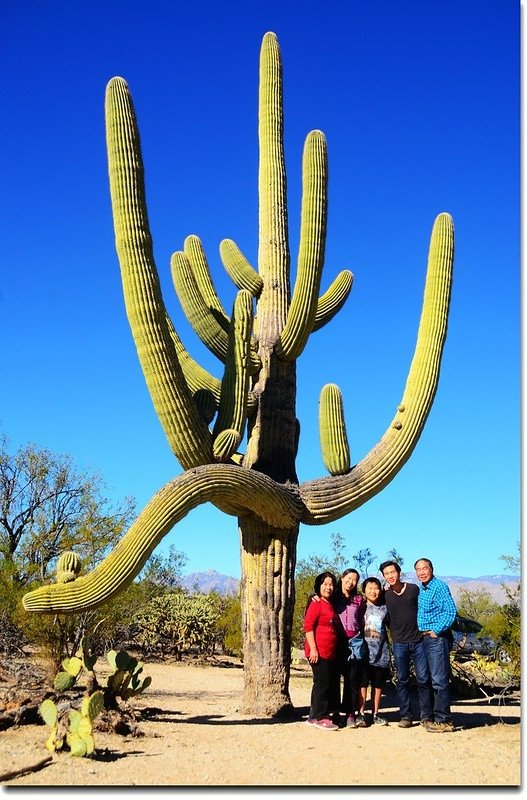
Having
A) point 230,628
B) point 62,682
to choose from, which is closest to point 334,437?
point 62,682

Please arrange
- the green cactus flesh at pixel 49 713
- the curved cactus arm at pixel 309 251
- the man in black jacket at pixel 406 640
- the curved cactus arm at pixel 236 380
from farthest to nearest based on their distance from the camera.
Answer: the curved cactus arm at pixel 309 251, the curved cactus arm at pixel 236 380, the man in black jacket at pixel 406 640, the green cactus flesh at pixel 49 713

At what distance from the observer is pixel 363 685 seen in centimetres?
699

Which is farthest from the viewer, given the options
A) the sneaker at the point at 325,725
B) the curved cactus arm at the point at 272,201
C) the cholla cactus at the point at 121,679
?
the curved cactus arm at the point at 272,201

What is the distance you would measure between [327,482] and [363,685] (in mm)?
2151

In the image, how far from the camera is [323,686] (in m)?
6.79

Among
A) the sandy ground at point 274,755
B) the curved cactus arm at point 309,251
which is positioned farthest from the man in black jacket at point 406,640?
the curved cactus arm at point 309,251

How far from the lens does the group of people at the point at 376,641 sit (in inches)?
263

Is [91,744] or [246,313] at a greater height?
[246,313]

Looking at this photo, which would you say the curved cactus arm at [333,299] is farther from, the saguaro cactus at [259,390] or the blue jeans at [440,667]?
the blue jeans at [440,667]

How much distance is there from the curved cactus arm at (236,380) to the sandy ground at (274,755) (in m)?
2.53

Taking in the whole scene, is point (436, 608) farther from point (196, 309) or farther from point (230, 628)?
point (230, 628)

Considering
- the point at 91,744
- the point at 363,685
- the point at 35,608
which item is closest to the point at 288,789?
the point at 91,744

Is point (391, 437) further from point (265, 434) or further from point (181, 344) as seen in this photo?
point (181, 344)

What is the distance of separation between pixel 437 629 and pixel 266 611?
6.51ft
